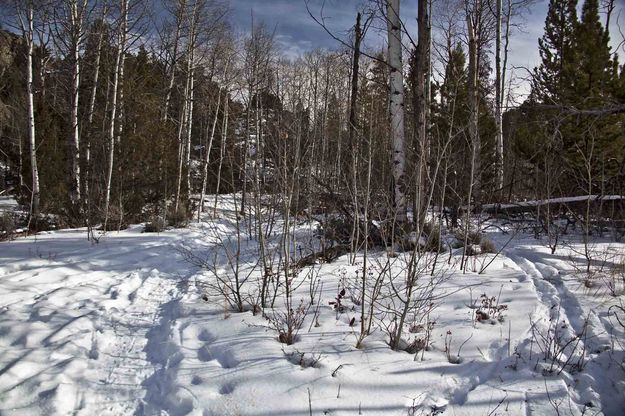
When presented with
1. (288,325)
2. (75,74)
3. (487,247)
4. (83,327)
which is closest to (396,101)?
(487,247)

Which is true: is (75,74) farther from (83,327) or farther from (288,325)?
(288,325)

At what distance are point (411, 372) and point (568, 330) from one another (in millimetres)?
1517

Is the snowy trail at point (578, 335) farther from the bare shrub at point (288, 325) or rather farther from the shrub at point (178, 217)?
the shrub at point (178, 217)

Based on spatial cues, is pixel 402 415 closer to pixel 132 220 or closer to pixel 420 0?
pixel 420 0

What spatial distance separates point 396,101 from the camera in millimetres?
6234

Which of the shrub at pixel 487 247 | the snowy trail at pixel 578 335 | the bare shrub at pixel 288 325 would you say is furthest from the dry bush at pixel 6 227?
the snowy trail at pixel 578 335

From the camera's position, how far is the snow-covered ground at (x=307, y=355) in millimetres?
2408

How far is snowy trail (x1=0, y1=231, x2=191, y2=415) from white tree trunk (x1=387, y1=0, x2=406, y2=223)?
3632mm

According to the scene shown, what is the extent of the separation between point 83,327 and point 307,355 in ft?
7.18

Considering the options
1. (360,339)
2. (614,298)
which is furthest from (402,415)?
(614,298)

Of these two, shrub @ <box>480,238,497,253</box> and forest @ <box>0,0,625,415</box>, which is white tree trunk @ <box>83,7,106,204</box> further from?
shrub @ <box>480,238,497,253</box>

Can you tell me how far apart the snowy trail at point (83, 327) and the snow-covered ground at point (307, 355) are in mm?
13

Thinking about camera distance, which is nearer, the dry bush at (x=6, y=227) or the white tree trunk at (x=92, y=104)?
the dry bush at (x=6, y=227)

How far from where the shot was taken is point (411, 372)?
8.75 feet
